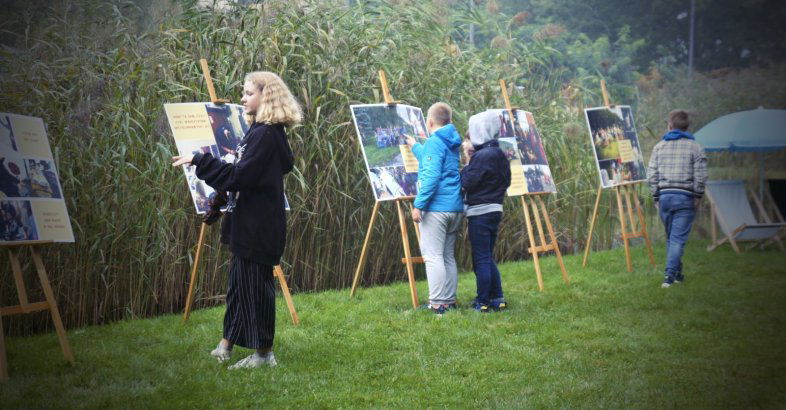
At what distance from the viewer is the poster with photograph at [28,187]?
12.9ft

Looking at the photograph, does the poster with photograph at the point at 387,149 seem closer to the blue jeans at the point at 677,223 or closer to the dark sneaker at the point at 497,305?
the dark sneaker at the point at 497,305

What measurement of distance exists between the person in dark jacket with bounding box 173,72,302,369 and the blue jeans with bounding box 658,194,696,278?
3.79 metres

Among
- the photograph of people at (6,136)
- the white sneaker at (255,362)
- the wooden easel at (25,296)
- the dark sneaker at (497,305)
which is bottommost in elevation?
the dark sneaker at (497,305)

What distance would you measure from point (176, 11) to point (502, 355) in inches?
147

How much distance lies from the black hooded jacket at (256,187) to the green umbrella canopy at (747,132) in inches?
240

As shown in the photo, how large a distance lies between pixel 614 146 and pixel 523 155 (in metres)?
1.41

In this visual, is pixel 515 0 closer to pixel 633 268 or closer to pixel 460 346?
pixel 633 268

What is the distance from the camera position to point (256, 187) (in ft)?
12.8

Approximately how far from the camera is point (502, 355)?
436 cm

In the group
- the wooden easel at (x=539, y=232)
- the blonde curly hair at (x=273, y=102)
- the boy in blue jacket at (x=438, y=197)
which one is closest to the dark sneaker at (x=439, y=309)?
the boy in blue jacket at (x=438, y=197)

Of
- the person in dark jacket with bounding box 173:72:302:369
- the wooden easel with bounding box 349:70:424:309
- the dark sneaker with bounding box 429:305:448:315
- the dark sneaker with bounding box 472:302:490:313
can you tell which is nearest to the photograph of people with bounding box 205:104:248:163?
the person in dark jacket with bounding box 173:72:302:369

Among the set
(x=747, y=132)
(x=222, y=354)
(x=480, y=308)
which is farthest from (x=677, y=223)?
(x=222, y=354)

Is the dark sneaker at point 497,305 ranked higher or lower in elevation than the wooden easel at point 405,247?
lower

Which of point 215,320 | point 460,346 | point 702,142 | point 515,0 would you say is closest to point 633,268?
point 702,142
